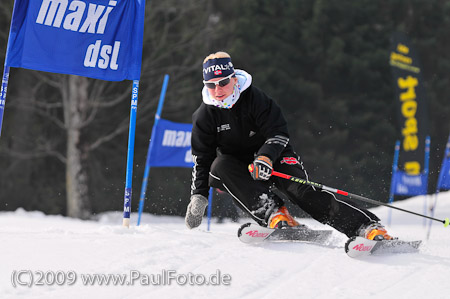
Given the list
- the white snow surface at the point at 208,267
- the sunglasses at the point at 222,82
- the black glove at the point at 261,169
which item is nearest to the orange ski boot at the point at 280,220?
the white snow surface at the point at 208,267

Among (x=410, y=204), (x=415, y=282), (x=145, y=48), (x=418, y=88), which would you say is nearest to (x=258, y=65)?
(x=145, y=48)

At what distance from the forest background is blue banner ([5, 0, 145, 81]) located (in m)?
8.35

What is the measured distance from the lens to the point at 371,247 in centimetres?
333

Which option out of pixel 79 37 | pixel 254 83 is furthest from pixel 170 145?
pixel 254 83

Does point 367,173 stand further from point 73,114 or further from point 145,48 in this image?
point 73,114

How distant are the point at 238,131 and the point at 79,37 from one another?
1531mm

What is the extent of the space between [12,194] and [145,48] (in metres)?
5.28

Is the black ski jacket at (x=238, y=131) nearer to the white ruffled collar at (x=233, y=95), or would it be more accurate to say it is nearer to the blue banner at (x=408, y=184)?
the white ruffled collar at (x=233, y=95)

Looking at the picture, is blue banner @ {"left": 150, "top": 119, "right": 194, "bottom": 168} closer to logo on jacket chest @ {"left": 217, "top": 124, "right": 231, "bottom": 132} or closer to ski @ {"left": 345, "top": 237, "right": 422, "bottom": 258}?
logo on jacket chest @ {"left": 217, "top": 124, "right": 231, "bottom": 132}

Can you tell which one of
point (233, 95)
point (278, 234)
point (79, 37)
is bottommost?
point (278, 234)

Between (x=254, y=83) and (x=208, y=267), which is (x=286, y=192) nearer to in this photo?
(x=208, y=267)

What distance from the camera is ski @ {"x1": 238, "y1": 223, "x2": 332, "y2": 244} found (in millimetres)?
3563

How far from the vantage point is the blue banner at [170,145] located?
7.27 meters

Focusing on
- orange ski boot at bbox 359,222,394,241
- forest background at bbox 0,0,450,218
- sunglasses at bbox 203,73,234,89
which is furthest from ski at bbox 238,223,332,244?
forest background at bbox 0,0,450,218
